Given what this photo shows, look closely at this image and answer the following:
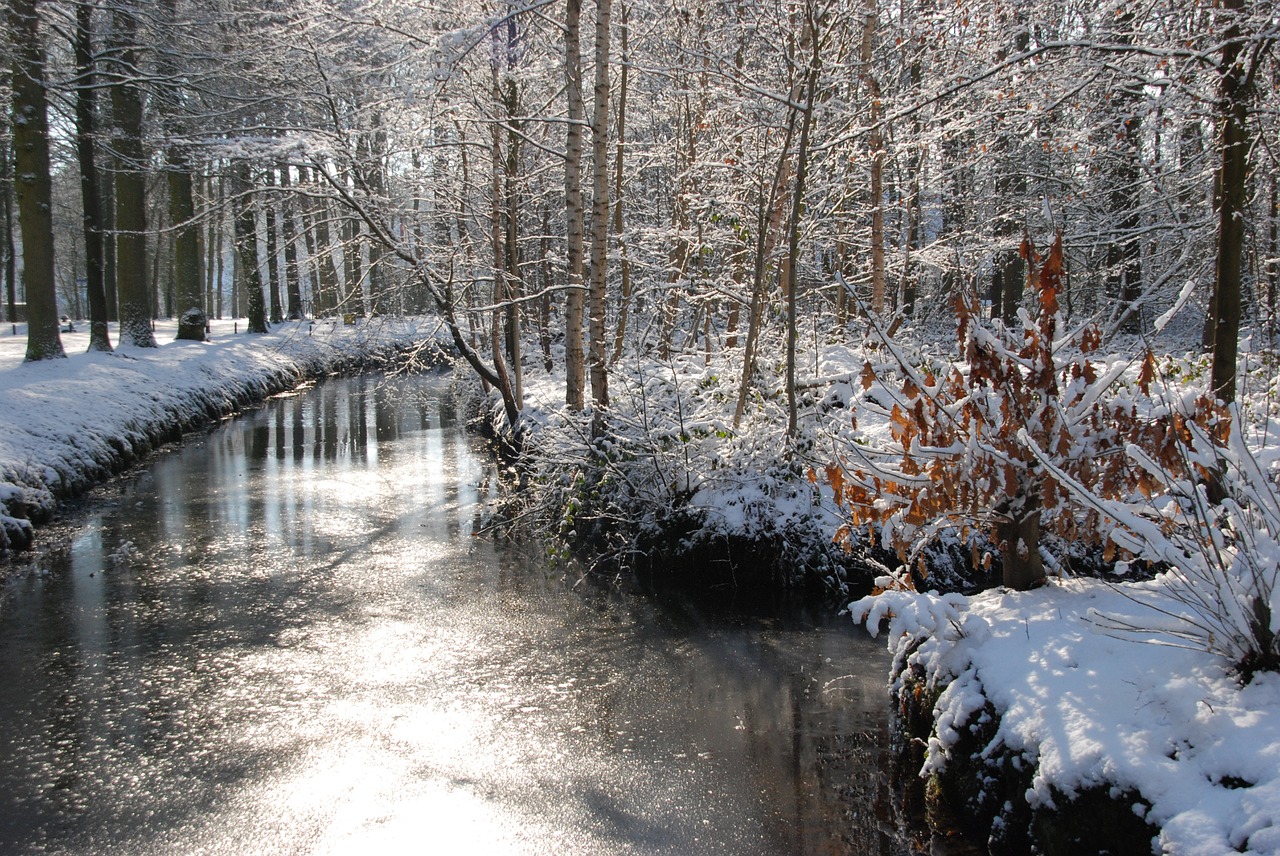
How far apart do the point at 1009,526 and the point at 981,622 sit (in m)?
0.72

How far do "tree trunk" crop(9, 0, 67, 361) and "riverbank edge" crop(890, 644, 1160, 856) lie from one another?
50.8 feet

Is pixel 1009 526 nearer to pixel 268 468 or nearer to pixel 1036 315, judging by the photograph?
pixel 1036 315

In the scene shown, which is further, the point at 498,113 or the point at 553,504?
the point at 498,113

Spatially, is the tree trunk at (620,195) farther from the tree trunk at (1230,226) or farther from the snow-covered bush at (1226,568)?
the snow-covered bush at (1226,568)

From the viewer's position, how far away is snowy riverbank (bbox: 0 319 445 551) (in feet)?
34.1

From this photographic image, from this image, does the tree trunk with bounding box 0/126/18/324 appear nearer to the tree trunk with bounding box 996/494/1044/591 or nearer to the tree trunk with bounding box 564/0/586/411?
the tree trunk with bounding box 564/0/586/411

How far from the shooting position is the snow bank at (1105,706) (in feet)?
9.65

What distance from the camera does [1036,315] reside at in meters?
4.96

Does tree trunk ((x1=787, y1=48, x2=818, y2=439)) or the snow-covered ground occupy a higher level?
tree trunk ((x1=787, y1=48, x2=818, y2=439))

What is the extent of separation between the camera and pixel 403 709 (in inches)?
232

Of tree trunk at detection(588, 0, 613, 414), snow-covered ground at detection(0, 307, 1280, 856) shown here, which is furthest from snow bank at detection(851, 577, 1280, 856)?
tree trunk at detection(588, 0, 613, 414)

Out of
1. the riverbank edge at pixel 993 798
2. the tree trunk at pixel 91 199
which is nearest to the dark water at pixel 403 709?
the riverbank edge at pixel 993 798

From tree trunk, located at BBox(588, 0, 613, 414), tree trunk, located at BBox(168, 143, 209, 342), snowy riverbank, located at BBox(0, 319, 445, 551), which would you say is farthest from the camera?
tree trunk, located at BBox(168, 143, 209, 342)

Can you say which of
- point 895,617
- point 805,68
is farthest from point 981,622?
point 805,68
